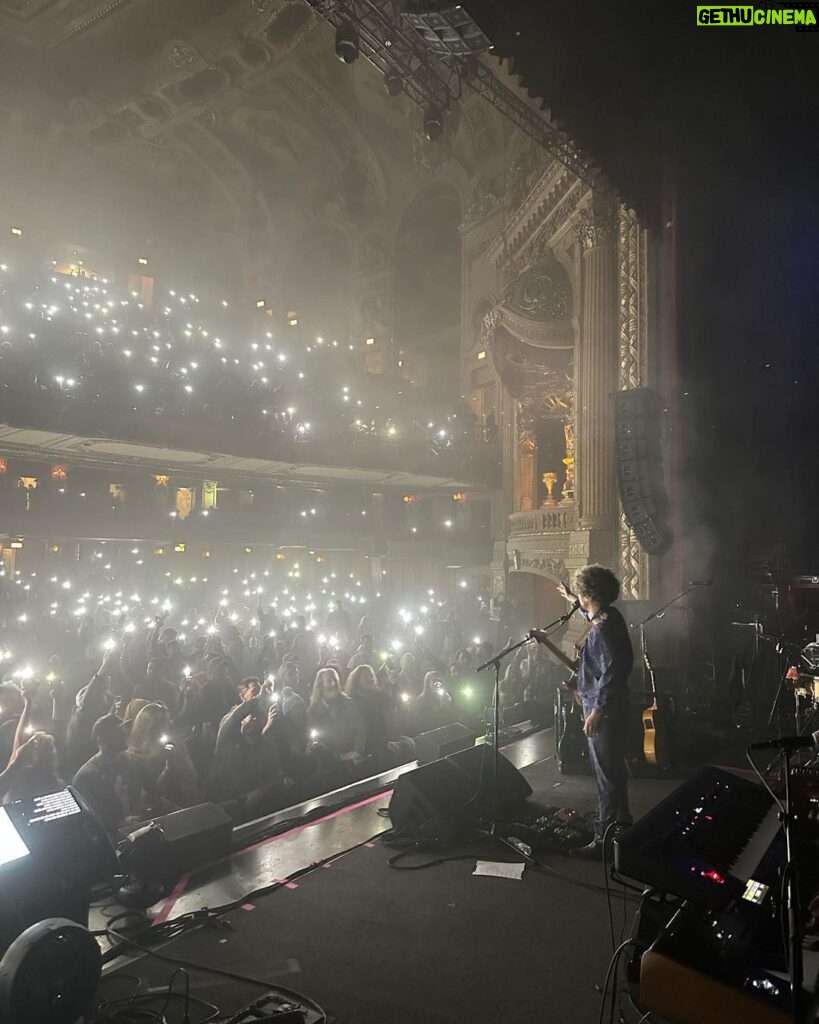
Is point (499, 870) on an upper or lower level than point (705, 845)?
lower

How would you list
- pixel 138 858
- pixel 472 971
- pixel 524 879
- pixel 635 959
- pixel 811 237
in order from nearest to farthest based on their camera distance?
1. pixel 635 959
2. pixel 472 971
3. pixel 138 858
4. pixel 524 879
5. pixel 811 237

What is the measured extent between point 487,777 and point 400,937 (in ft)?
6.03

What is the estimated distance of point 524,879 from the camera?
14.4 ft

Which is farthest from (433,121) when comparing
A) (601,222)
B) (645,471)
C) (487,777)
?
(487,777)

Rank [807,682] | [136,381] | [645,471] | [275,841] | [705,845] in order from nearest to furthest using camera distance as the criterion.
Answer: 1. [705,845]
2. [275,841]
3. [807,682]
4. [645,471]
5. [136,381]

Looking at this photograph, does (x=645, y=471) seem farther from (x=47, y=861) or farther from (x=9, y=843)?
(x=9, y=843)

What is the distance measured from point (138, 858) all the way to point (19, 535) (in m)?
14.6

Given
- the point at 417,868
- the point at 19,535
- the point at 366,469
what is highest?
the point at 366,469

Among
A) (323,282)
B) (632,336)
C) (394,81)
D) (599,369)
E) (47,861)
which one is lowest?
(47,861)

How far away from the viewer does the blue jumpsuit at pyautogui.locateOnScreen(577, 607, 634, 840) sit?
4762mm

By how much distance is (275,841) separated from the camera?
5133 mm

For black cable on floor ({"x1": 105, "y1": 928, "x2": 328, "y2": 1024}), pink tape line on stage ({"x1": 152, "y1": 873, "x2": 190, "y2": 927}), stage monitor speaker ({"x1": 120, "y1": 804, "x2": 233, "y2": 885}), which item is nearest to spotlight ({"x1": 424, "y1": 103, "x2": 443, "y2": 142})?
stage monitor speaker ({"x1": 120, "y1": 804, "x2": 233, "y2": 885})

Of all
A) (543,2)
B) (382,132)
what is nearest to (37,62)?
(382,132)

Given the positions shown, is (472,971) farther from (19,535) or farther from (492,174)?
(492,174)
